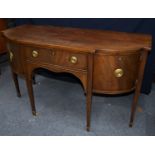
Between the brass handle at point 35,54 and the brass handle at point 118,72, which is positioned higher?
the brass handle at point 35,54

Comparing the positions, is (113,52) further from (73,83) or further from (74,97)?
(73,83)

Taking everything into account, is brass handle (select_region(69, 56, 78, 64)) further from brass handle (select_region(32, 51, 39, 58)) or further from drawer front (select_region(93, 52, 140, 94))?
brass handle (select_region(32, 51, 39, 58))

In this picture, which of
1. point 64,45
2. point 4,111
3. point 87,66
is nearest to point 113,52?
point 87,66

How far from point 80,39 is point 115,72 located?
0.36 metres

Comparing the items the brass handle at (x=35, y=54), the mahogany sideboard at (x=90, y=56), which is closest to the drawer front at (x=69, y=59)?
the mahogany sideboard at (x=90, y=56)

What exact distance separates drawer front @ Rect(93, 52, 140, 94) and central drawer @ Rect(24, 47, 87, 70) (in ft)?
0.34

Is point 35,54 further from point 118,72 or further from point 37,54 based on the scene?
point 118,72

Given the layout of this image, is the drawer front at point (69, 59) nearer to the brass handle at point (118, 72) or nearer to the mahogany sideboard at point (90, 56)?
the mahogany sideboard at point (90, 56)

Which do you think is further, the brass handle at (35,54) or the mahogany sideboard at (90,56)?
the brass handle at (35,54)

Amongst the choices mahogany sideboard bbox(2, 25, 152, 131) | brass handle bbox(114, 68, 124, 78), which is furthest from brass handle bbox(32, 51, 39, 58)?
brass handle bbox(114, 68, 124, 78)

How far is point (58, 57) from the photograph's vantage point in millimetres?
1271

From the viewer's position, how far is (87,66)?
1.20 m

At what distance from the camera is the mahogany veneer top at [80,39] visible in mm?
1178

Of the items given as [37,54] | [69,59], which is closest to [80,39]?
[69,59]
